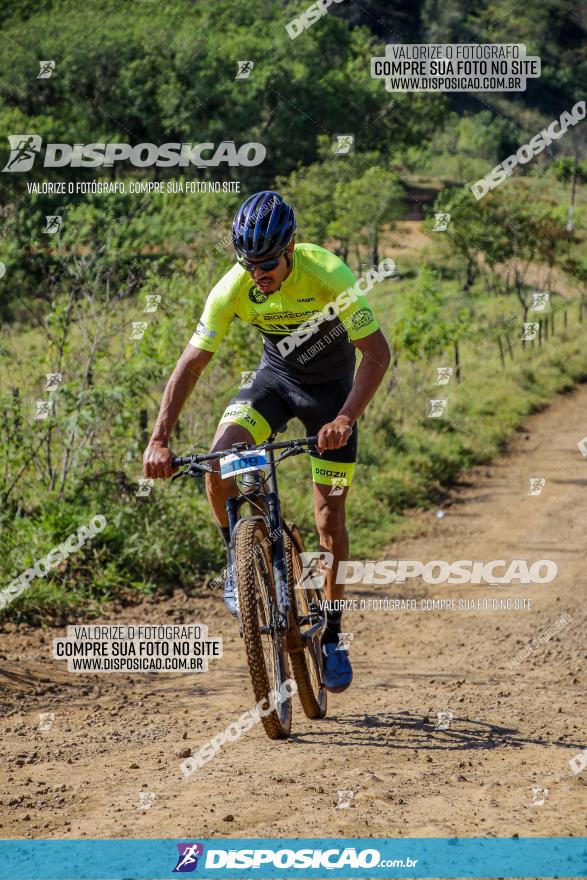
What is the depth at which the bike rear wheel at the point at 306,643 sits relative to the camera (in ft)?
18.1

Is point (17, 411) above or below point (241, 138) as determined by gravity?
below

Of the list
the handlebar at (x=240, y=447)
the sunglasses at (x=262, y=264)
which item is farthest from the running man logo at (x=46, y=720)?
the sunglasses at (x=262, y=264)

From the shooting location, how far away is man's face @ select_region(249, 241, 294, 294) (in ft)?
17.6

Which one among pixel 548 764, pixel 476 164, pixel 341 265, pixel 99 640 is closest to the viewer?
pixel 548 764

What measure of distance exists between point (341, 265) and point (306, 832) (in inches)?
118

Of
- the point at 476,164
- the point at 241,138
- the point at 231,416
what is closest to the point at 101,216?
the point at 231,416

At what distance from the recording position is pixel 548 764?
5203 millimetres

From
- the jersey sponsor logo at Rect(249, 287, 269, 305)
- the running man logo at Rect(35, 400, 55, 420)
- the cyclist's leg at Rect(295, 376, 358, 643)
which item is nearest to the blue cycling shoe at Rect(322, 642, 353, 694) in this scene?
the cyclist's leg at Rect(295, 376, 358, 643)

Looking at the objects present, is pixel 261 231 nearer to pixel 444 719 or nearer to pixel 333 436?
pixel 333 436

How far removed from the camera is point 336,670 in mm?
5984

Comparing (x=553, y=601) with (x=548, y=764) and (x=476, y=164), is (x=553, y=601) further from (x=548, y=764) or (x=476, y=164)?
(x=476, y=164)

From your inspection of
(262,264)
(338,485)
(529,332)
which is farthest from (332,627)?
(529,332)

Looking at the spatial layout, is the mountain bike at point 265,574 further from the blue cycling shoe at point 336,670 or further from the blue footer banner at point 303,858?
the blue footer banner at point 303,858

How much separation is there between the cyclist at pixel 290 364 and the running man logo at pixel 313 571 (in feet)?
0.12
